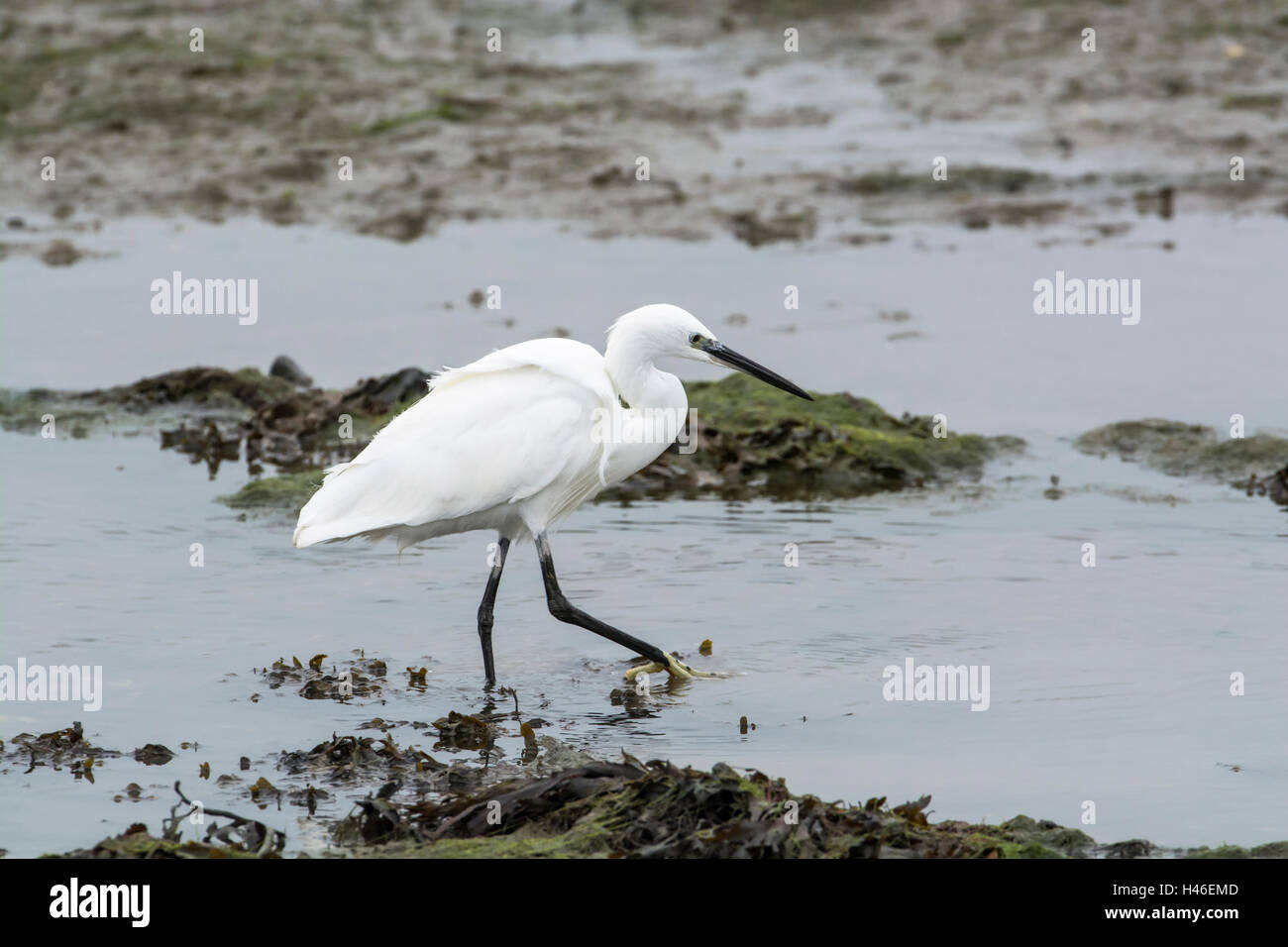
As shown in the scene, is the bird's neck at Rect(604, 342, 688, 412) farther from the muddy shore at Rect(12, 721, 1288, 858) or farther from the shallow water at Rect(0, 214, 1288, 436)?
the shallow water at Rect(0, 214, 1288, 436)

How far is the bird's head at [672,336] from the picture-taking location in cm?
794

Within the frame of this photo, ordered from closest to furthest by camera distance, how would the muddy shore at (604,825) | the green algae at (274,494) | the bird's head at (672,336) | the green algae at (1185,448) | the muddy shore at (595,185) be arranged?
the muddy shore at (604,825)
the muddy shore at (595,185)
the bird's head at (672,336)
the green algae at (274,494)
the green algae at (1185,448)

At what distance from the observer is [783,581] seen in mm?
9289

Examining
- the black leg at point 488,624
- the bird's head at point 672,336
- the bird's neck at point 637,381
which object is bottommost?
the black leg at point 488,624

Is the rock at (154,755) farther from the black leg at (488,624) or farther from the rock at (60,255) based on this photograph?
the rock at (60,255)

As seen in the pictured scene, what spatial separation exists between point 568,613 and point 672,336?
1354mm

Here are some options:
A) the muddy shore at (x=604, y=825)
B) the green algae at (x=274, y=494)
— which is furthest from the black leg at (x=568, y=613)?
the green algae at (x=274, y=494)

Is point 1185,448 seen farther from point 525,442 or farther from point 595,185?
point 595,185

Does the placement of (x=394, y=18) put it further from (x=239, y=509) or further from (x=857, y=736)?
(x=857, y=736)

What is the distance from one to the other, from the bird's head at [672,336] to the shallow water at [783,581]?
137 cm

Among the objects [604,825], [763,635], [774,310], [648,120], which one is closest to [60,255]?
[774,310]

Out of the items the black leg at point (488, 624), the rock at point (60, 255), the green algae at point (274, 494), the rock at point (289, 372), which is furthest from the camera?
the rock at point (60, 255)
